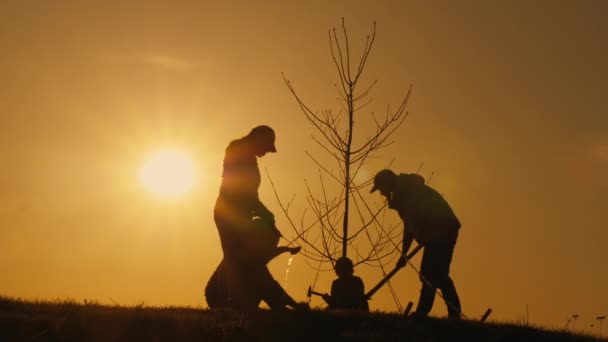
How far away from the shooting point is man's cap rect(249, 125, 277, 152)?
11.5 meters

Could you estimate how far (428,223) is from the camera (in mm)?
12680

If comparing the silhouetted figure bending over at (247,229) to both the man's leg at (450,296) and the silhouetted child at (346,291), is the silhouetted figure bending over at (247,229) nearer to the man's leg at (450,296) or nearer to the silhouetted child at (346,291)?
the silhouetted child at (346,291)

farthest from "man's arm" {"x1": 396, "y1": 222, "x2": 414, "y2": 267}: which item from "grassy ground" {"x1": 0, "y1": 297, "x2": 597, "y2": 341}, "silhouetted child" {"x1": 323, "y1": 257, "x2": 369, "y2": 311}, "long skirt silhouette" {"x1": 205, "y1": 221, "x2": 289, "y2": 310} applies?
"long skirt silhouette" {"x1": 205, "y1": 221, "x2": 289, "y2": 310}

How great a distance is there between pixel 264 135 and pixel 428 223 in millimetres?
2815

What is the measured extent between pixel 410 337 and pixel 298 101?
19.5 ft

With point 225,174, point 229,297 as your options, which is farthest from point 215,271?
point 225,174

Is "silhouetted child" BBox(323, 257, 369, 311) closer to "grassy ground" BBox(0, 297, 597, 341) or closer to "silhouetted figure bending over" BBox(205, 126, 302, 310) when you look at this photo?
"silhouetted figure bending over" BBox(205, 126, 302, 310)

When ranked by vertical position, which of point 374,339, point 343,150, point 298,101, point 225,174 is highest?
point 298,101

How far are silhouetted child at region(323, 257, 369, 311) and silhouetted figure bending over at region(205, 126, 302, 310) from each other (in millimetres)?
1818

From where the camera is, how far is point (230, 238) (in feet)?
38.1

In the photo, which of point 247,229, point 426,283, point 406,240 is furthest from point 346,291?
point 247,229

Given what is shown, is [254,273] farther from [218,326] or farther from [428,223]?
[428,223]

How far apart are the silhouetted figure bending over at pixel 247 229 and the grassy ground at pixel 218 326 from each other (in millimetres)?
725

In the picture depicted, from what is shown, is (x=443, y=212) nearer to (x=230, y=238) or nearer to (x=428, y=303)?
(x=428, y=303)
